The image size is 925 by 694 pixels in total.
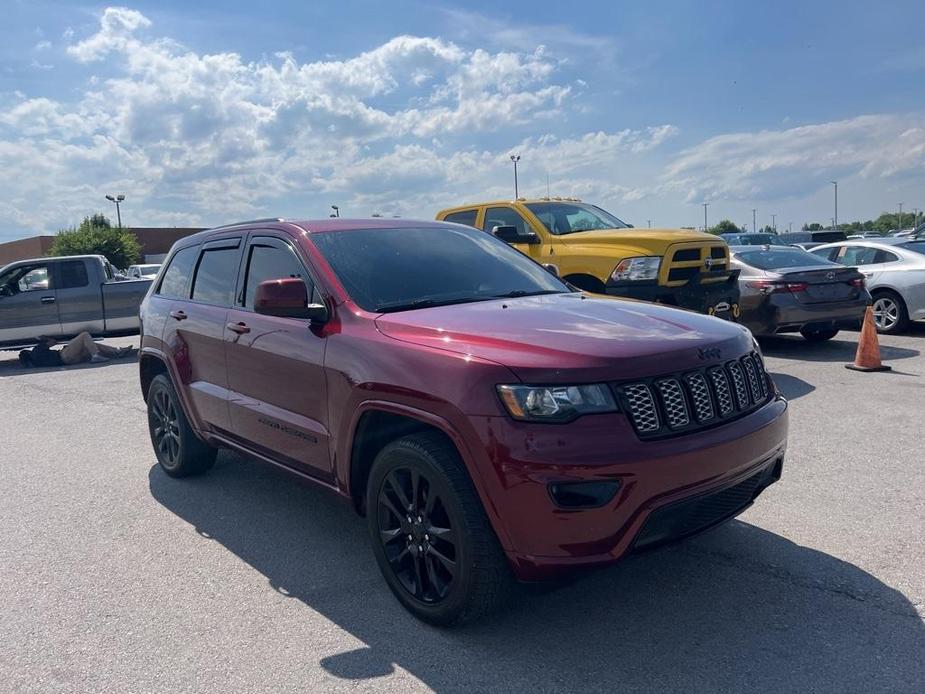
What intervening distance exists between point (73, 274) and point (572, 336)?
1412 cm

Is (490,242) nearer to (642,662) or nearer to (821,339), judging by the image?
(642,662)

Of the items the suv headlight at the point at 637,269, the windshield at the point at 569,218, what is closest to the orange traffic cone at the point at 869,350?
the suv headlight at the point at 637,269

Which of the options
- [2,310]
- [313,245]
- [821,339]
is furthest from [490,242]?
[2,310]

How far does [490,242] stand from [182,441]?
270cm

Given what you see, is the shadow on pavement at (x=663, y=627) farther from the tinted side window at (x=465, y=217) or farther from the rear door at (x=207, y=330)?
the tinted side window at (x=465, y=217)

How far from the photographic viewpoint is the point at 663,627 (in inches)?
134

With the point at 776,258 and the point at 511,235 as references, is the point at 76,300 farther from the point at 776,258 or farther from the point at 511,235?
the point at 776,258

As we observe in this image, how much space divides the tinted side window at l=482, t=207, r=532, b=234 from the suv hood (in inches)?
230

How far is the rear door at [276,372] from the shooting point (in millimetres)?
4070

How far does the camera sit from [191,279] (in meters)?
5.70

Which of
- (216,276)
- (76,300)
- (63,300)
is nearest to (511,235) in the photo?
(216,276)

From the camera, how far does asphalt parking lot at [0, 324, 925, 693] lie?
123 inches

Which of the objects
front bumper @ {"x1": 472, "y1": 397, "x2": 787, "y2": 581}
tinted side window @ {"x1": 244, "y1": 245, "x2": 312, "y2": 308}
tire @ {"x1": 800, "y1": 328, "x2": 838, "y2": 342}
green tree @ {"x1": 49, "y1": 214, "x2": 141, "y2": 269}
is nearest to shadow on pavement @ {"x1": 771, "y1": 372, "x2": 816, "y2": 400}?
tire @ {"x1": 800, "y1": 328, "x2": 838, "y2": 342}

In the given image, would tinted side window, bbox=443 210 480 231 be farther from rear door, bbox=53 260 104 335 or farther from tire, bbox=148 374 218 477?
rear door, bbox=53 260 104 335
